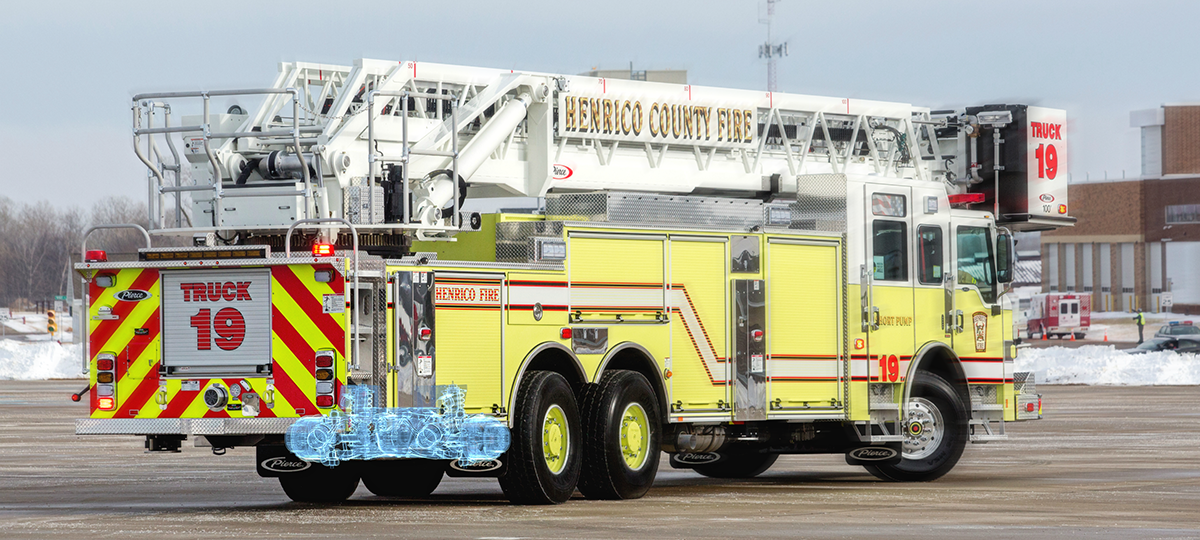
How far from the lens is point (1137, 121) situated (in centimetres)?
9800

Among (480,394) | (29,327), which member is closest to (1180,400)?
(480,394)

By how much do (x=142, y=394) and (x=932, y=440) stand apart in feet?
26.0

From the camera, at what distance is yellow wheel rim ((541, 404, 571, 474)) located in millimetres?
13109

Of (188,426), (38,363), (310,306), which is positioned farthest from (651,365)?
(38,363)

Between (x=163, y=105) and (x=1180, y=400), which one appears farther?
(x=1180, y=400)

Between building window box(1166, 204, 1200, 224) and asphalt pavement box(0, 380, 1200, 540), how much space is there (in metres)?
78.6

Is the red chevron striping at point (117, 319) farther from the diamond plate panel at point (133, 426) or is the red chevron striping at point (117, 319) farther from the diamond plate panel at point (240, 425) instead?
the diamond plate panel at point (240, 425)

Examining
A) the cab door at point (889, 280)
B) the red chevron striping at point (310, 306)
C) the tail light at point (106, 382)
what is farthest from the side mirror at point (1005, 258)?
the tail light at point (106, 382)

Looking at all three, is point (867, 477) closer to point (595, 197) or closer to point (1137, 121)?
Result: point (595, 197)

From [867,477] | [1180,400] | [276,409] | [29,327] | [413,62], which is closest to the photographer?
[276,409]

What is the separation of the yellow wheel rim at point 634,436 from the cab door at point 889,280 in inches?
112

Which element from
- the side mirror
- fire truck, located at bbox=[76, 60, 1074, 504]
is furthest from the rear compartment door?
the side mirror

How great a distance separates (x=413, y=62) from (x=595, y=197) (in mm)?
3343

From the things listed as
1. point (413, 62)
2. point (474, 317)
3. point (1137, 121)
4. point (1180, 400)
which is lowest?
point (1180, 400)
